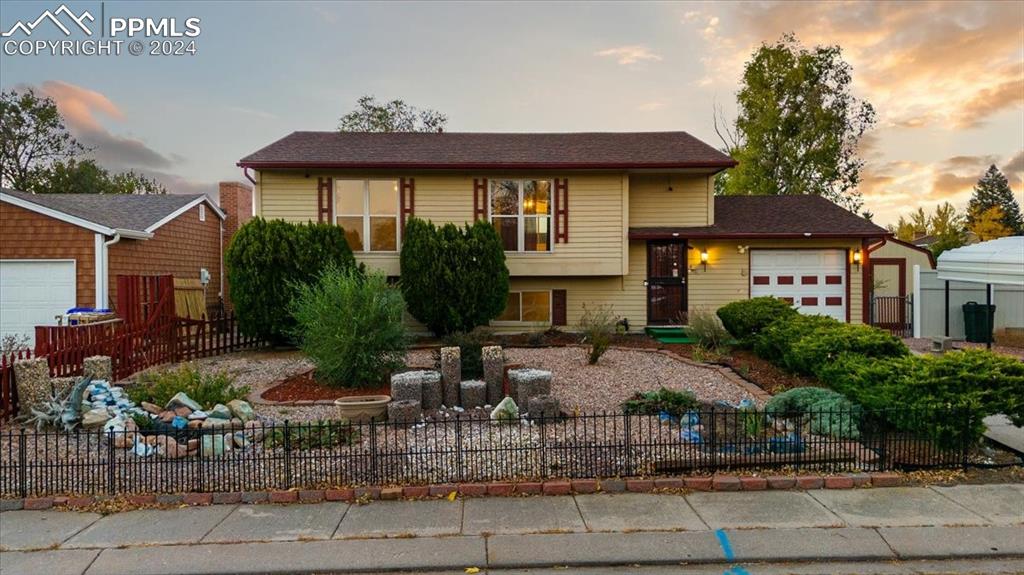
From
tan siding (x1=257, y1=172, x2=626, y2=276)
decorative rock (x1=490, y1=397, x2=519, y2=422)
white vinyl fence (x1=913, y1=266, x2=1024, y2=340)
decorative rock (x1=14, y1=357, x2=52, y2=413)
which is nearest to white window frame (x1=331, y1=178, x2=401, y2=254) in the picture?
tan siding (x1=257, y1=172, x2=626, y2=276)

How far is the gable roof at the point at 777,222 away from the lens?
48.4ft

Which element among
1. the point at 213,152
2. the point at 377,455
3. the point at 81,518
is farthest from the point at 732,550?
the point at 213,152

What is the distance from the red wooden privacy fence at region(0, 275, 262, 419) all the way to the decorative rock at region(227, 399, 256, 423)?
2.65 m

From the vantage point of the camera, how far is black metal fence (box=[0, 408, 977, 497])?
546 centimetres

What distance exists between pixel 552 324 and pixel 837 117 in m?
16.4

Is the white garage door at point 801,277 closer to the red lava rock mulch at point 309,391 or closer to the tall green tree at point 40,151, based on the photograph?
the red lava rock mulch at point 309,391

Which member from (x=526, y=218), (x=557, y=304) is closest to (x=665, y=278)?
(x=557, y=304)

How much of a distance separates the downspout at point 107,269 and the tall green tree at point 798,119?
881 inches

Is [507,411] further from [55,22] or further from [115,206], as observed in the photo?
[115,206]

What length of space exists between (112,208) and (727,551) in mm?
19245

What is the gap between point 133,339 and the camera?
1020 cm

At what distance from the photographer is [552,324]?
49.8ft

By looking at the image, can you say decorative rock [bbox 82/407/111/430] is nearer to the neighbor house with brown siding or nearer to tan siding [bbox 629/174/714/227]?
the neighbor house with brown siding

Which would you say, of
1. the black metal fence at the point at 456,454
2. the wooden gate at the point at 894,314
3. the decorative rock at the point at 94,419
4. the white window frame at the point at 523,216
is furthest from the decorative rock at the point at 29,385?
the wooden gate at the point at 894,314
